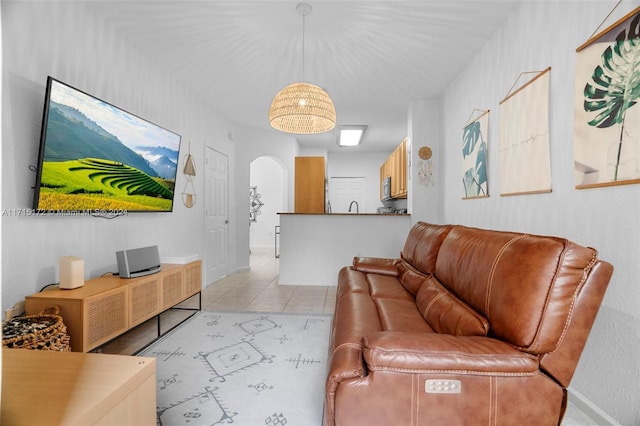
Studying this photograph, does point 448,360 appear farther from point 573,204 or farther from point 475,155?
point 475,155

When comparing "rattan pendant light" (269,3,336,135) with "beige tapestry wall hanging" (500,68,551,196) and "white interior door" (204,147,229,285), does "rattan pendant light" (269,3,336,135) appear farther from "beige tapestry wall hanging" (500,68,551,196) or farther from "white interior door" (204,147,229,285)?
"white interior door" (204,147,229,285)

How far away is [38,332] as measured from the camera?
1.77 m

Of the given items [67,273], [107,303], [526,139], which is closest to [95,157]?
[67,273]

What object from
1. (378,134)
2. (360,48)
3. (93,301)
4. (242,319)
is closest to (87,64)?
(93,301)

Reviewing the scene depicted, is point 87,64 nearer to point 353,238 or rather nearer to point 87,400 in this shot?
point 87,400

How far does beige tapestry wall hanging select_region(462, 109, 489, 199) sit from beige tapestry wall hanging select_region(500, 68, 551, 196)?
0.30 metres

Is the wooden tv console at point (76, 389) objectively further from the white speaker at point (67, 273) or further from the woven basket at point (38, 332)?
the white speaker at point (67, 273)

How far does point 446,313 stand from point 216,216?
12.8ft

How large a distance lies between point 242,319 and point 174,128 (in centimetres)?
223

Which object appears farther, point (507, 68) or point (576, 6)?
point (507, 68)

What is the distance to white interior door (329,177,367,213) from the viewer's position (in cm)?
852

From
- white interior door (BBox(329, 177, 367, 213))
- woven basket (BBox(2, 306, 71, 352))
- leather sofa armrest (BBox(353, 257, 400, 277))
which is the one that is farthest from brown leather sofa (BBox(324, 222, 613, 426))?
white interior door (BBox(329, 177, 367, 213))

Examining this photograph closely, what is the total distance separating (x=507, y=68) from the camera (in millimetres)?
2693

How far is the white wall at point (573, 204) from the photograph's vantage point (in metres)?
1.61
